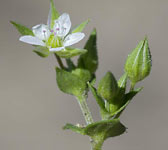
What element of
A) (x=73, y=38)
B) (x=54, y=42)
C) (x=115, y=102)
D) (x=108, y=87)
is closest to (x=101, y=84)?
(x=108, y=87)

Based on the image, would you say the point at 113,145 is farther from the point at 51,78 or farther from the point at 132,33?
the point at 132,33

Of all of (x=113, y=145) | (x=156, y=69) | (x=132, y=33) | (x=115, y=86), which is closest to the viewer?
(x=115, y=86)

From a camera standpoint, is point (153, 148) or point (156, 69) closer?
point (153, 148)

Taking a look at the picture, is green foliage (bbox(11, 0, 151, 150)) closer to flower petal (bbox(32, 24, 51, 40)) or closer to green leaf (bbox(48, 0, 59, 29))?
flower petal (bbox(32, 24, 51, 40))

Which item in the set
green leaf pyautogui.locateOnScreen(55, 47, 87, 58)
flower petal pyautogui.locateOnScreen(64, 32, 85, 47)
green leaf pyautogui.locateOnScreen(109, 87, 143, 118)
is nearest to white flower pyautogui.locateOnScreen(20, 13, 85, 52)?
flower petal pyautogui.locateOnScreen(64, 32, 85, 47)

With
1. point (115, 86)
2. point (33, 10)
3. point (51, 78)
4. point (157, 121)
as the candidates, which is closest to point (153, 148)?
point (157, 121)

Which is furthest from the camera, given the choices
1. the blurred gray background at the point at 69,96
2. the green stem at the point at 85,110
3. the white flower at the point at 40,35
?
the blurred gray background at the point at 69,96

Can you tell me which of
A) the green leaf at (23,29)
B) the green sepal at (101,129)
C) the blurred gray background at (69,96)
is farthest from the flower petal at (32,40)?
the blurred gray background at (69,96)

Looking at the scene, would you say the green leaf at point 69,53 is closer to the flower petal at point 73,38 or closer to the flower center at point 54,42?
the flower petal at point 73,38
